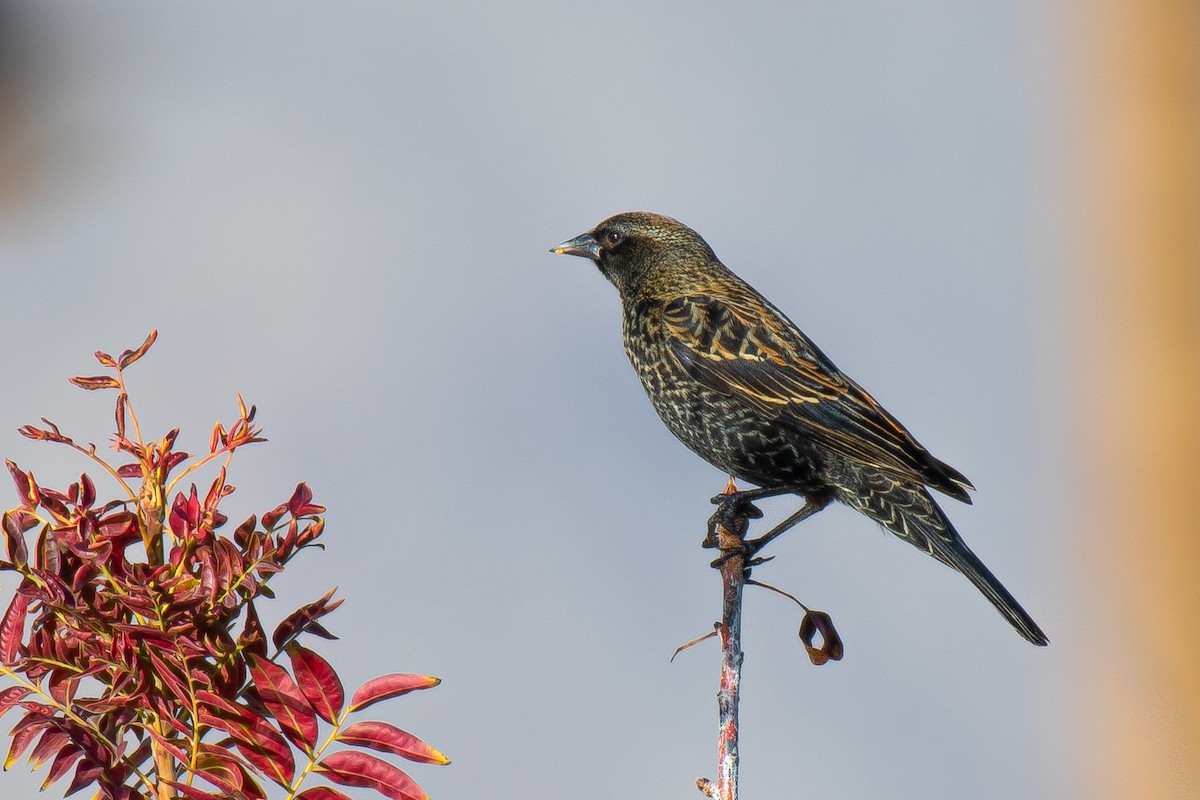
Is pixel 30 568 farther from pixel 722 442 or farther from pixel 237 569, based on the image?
pixel 722 442

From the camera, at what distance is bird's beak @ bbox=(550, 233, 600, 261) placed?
18.0 feet

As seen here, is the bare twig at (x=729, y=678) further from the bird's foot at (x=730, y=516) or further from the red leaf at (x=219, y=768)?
the red leaf at (x=219, y=768)

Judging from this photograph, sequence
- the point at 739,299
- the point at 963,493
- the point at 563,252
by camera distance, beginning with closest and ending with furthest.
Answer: the point at 963,493, the point at 739,299, the point at 563,252

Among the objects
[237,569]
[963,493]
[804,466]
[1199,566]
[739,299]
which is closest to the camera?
[237,569]

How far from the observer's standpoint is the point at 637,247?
5418 mm

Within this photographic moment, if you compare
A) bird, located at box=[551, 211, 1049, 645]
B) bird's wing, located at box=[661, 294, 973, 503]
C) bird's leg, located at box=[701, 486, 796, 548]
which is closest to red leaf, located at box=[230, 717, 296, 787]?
bird's leg, located at box=[701, 486, 796, 548]

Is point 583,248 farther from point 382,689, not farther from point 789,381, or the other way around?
point 382,689

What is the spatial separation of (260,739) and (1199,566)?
2549 mm

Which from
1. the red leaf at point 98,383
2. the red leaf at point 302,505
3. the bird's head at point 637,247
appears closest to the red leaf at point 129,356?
the red leaf at point 98,383

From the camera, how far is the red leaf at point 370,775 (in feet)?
5.66

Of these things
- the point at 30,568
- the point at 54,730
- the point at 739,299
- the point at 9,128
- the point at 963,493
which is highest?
the point at 9,128

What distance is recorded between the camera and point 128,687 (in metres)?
1.68

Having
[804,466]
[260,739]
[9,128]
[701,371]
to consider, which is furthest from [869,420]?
[9,128]

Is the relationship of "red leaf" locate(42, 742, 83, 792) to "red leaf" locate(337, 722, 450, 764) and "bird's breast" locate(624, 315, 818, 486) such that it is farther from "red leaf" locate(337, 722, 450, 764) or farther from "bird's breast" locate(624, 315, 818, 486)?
"bird's breast" locate(624, 315, 818, 486)
